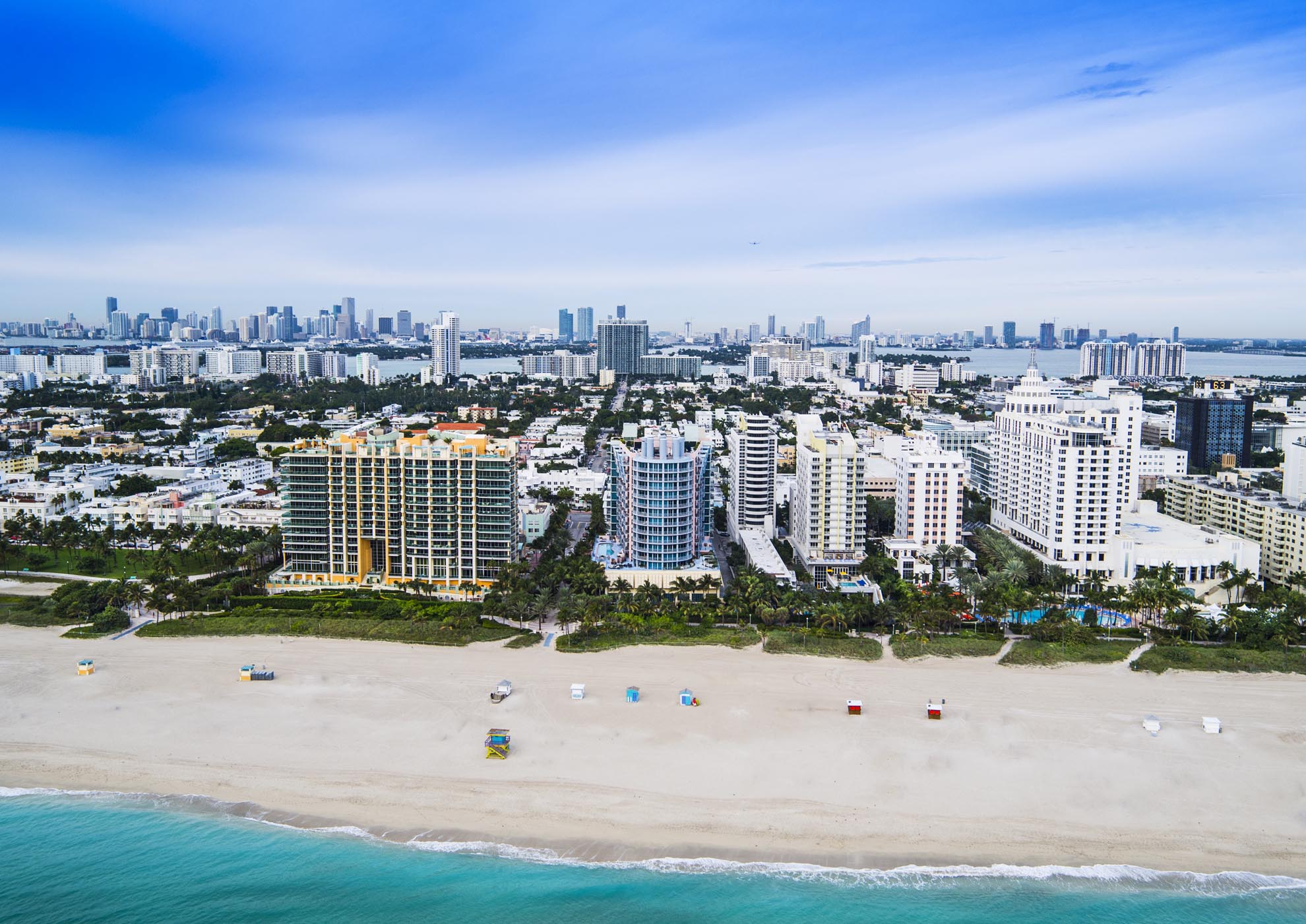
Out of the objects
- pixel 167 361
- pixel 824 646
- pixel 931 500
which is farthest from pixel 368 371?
pixel 824 646

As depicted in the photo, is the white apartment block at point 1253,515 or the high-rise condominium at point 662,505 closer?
the high-rise condominium at point 662,505

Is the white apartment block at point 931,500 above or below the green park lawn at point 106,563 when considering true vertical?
Answer: above

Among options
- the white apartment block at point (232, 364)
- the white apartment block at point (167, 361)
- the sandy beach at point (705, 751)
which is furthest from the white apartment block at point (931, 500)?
the white apartment block at point (232, 364)

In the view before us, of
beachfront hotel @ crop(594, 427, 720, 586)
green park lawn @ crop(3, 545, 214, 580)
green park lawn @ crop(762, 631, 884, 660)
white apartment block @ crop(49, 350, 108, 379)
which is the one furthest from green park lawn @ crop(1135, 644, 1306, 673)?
white apartment block @ crop(49, 350, 108, 379)

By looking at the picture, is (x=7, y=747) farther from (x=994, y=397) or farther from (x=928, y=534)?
(x=994, y=397)

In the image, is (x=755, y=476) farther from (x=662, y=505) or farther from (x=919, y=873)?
(x=919, y=873)

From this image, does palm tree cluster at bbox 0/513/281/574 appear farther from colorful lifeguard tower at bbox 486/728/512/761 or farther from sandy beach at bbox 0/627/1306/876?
colorful lifeguard tower at bbox 486/728/512/761

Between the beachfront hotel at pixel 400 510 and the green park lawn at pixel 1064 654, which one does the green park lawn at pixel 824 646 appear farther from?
the beachfront hotel at pixel 400 510
